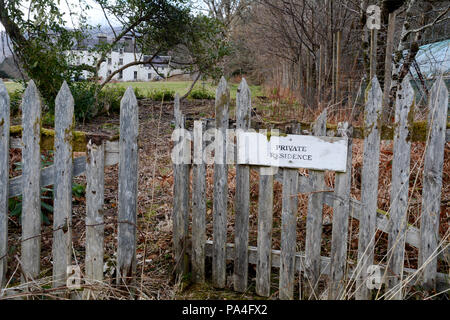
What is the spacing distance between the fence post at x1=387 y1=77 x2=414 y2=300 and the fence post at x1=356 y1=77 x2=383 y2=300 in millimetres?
120

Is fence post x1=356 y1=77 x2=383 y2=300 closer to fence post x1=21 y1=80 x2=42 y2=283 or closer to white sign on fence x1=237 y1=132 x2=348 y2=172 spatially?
white sign on fence x1=237 y1=132 x2=348 y2=172

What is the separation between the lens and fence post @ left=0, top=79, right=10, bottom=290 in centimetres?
276

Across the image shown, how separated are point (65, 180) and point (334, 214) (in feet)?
5.89

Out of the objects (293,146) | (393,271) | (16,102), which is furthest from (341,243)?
(16,102)

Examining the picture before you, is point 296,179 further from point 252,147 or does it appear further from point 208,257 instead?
point 208,257

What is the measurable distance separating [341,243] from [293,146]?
72cm

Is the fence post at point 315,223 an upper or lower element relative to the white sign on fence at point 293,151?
lower

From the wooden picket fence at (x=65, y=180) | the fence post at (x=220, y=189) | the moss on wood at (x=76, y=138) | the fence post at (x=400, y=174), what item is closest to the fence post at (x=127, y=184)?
the wooden picket fence at (x=65, y=180)

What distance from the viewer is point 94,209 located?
9.04 feet

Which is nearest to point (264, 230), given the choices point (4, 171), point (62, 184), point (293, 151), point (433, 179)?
point (293, 151)

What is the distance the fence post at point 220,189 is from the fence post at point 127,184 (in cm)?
58

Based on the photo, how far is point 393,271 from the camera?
9.20 feet

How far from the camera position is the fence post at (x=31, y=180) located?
106 inches

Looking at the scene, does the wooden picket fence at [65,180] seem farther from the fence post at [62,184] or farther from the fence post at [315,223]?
the fence post at [315,223]
